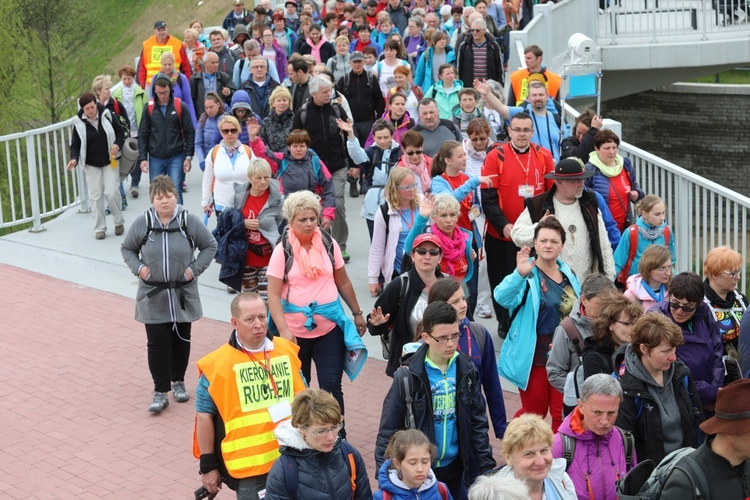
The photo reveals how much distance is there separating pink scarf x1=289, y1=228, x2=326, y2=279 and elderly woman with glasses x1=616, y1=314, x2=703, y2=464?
2540mm

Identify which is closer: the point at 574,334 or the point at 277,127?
the point at 574,334

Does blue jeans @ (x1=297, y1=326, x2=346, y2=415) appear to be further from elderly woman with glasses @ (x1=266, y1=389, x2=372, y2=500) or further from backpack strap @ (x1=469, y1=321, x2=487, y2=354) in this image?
elderly woman with glasses @ (x1=266, y1=389, x2=372, y2=500)

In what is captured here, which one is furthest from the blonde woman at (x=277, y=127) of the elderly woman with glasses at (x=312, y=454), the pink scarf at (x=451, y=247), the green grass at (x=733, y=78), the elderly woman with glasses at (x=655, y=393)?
the green grass at (x=733, y=78)

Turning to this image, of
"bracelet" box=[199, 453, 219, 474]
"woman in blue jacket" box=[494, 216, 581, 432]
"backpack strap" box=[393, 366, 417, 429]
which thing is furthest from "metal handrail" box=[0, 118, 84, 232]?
"backpack strap" box=[393, 366, 417, 429]

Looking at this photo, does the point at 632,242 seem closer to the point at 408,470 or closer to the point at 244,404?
the point at 244,404

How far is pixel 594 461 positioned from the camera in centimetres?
624

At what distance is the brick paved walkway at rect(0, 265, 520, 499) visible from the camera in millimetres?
8578

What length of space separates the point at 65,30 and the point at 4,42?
527 cm

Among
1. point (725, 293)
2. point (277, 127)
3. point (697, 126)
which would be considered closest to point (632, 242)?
point (725, 293)

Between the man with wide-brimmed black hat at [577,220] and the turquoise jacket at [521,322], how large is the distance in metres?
1.37

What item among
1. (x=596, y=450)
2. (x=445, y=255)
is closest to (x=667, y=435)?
(x=596, y=450)

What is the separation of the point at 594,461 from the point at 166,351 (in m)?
4.40

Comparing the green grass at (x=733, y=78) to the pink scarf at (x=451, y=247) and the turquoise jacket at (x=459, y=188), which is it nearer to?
the turquoise jacket at (x=459, y=188)

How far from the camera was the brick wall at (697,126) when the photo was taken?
85.7 ft
